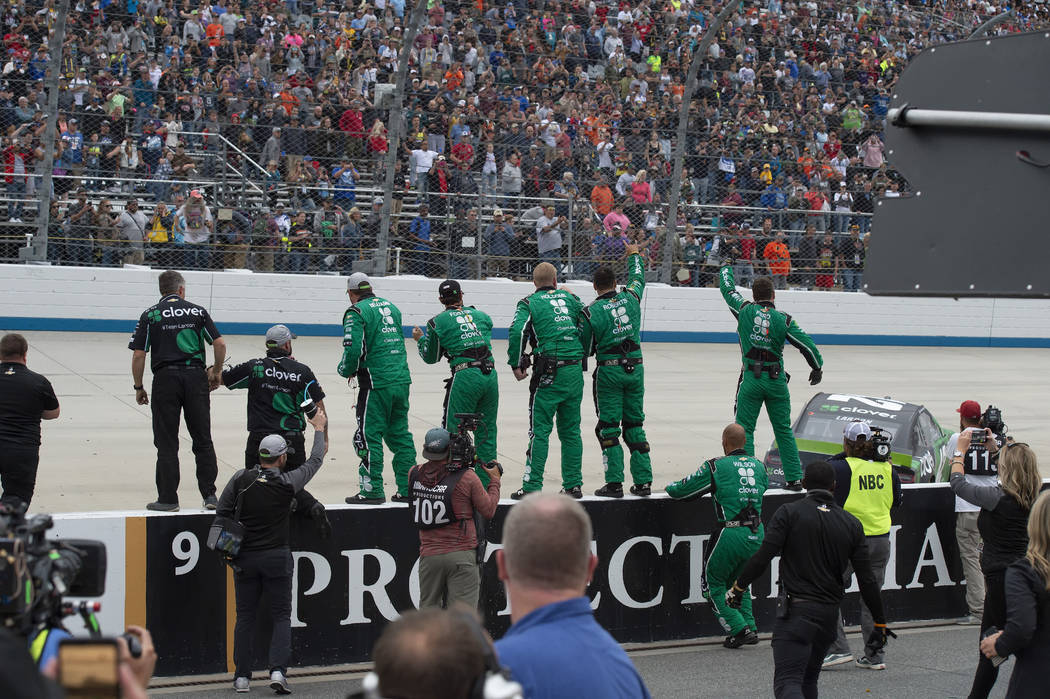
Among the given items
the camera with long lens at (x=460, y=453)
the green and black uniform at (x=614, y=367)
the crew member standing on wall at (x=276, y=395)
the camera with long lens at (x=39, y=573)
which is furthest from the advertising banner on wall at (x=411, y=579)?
the camera with long lens at (x=39, y=573)

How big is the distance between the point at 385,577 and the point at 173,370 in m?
2.43

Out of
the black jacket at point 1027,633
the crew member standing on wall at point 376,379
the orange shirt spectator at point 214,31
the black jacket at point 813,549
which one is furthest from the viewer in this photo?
the orange shirt spectator at point 214,31

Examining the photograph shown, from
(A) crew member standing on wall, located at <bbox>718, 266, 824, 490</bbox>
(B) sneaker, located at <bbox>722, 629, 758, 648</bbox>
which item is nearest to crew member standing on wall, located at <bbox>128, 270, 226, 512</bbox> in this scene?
(B) sneaker, located at <bbox>722, 629, 758, 648</bbox>

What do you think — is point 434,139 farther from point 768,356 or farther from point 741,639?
point 741,639

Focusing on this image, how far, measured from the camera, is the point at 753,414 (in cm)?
1057

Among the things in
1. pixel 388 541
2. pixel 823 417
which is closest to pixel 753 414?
pixel 823 417

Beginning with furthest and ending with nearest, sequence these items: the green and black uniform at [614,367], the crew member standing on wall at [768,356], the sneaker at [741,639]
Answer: the crew member standing on wall at [768,356], the green and black uniform at [614,367], the sneaker at [741,639]

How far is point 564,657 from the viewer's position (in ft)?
9.62

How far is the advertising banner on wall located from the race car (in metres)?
1.57

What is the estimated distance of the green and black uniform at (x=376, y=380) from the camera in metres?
9.58

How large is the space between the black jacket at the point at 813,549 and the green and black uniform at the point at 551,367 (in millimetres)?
3416

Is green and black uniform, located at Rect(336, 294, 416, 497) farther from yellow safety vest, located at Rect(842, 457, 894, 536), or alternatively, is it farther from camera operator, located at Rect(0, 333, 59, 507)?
yellow safety vest, located at Rect(842, 457, 894, 536)

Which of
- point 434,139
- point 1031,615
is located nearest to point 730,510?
point 1031,615

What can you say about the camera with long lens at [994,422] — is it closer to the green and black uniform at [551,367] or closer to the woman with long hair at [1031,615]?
the green and black uniform at [551,367]
